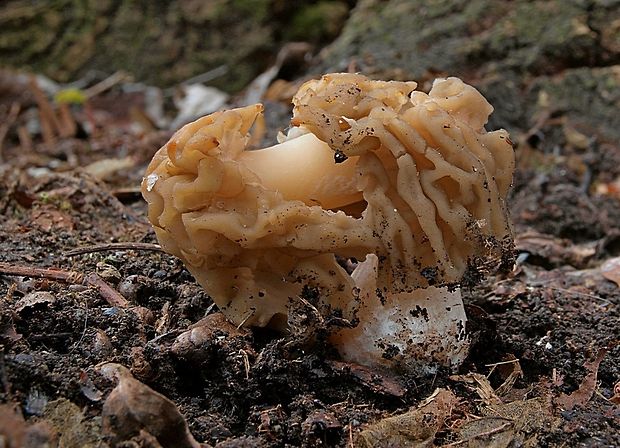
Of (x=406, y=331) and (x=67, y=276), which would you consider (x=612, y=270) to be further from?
(x=67, y=276)

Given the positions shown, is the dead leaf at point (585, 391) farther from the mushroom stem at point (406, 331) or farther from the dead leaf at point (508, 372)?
the mushroom stem at point (406, 331)

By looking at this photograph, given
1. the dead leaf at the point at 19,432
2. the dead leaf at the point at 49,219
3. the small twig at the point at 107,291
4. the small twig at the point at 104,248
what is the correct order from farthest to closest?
the dead leaf at the point at 49,219, the small twig at the point at 104,248, the small twig at the point at 107,291, the dead leaf at the point at 19,432

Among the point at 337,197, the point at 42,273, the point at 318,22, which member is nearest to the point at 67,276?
the point at 42,273

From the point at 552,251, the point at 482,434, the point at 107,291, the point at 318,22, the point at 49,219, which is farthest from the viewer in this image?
the point at 318,22

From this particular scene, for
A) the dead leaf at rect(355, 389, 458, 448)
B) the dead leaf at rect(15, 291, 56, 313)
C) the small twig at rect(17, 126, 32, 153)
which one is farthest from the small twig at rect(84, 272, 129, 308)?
the small twig at rect(17, 126, 32, 153)

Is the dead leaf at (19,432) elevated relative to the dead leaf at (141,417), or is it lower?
elevated

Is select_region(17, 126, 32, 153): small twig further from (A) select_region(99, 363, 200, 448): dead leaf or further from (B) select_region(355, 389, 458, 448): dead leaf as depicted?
(B) select_region(355, 389, 458, 448): dead leaf

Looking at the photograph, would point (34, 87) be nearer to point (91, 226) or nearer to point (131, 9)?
point (131, 9)

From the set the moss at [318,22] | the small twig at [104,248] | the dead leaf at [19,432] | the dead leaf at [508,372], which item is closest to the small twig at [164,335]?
the dead leaf at [19,432]
